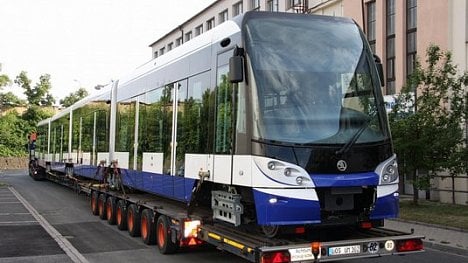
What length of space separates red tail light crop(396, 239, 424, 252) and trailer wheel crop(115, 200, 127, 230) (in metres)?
7.32

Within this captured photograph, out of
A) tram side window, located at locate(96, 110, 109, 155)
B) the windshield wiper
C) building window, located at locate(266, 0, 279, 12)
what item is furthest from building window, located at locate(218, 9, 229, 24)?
the windshield wiper

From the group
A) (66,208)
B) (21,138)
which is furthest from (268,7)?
(21,138)

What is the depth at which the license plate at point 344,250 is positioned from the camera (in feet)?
22.2

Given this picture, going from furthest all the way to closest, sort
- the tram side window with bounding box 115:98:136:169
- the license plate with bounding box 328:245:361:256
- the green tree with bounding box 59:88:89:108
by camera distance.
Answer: the green tree with bounding box 59:88:89:108 < the tram side window with bounding box 115:98:136:169 < the license plate with bounding box 328:245:361:256

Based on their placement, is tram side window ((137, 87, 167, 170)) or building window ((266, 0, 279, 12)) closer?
tram side window ((137, 87, 167, 170))

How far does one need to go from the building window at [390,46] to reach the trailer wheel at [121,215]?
16030 millimetres

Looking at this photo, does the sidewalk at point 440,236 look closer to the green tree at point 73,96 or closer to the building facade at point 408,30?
the building facade at point 408,30

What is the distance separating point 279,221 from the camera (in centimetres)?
688

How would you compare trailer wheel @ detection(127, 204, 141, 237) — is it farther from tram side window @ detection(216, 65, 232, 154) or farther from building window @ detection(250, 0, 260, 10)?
building window @ detection(250, 0, 260, 10)

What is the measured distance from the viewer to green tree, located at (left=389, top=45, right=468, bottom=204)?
56.5 feet

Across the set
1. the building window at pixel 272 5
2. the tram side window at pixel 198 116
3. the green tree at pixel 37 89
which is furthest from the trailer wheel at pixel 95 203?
the green tree at pixel 37 89

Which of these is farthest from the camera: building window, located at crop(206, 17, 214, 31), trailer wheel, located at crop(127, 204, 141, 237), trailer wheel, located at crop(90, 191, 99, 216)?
building window, located at crop(206, 17, 214, 31)

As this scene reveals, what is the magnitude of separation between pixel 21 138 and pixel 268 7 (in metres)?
42.1

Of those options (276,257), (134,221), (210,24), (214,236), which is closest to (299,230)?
(276,257)
